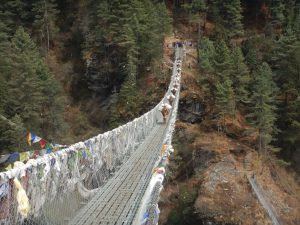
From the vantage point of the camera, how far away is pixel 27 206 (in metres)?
5.23

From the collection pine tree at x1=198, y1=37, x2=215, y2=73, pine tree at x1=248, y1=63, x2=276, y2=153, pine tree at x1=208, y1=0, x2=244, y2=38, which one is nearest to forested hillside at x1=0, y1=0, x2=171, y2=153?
pine tree at x1=198, y1=37, x2=215, y2=73

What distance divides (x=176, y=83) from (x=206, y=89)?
3.54 meters

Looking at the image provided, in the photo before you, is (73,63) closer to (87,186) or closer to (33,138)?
(33,138)

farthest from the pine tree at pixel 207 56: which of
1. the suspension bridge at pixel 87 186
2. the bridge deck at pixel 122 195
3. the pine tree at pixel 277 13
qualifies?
the suspension bridge at pixel 87 186

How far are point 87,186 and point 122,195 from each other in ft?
2.13

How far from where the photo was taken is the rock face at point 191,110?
2588cm

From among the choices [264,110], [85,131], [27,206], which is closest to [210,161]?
[264,110]

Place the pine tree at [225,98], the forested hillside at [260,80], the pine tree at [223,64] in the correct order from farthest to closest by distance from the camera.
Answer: the pine tree at [223,64], the forested hillside at [260,80], the pine tree at [225,98]

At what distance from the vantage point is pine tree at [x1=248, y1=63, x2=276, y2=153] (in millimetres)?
23031

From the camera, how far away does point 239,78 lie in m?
24.7

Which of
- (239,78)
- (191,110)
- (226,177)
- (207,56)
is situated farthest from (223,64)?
(226,177)

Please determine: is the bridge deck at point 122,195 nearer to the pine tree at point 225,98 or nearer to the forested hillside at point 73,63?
the forested hillside at point 73,63

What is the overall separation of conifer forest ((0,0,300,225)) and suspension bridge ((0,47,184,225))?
1029 cm

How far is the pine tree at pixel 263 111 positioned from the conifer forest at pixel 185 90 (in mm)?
71
